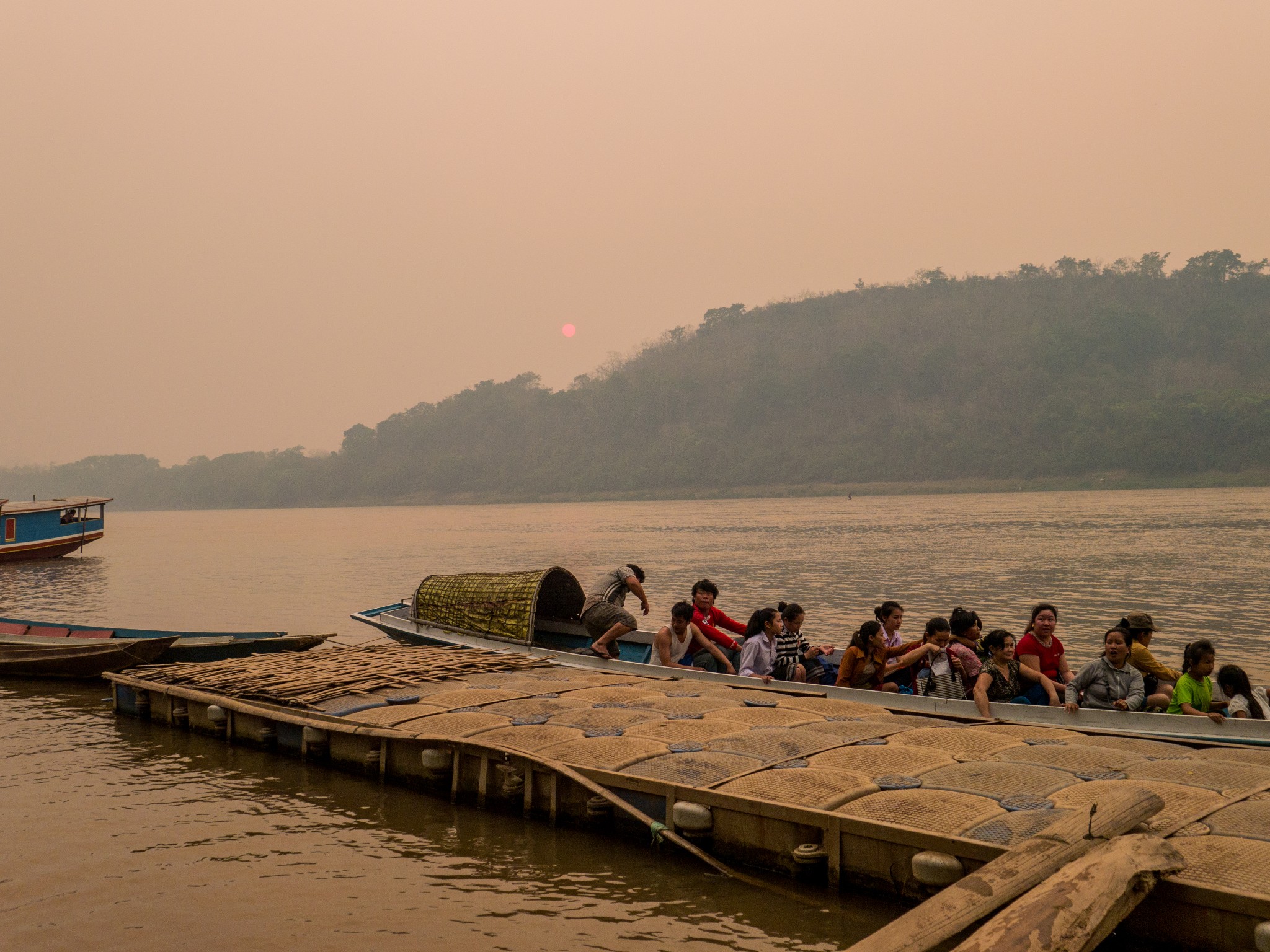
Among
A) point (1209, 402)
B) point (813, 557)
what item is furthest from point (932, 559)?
point (1209, 402)

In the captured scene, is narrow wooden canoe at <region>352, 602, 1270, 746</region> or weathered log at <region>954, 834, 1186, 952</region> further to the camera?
narrow wooden canoe at <region>352, 602, 1270, 746</region>

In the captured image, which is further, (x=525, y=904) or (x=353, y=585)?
(x=353, y=585)

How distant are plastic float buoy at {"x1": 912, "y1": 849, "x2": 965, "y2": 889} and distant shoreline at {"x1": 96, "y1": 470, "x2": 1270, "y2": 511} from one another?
133063 mm

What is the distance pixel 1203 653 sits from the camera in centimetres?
834

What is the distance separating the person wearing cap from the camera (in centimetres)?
940

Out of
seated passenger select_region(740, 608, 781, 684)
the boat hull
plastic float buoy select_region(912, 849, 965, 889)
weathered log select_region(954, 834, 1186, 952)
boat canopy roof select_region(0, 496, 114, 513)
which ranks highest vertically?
boat canopy roof select_region(0, 496, 114, 513)

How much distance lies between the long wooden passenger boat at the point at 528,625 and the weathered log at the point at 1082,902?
4.05m

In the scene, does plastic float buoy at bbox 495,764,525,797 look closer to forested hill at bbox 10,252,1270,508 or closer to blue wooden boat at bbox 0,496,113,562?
blue wooden boat at bbox 0,496,113,562

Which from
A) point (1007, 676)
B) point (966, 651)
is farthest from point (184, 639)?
point (1007, 676)

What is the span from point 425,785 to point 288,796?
1.34m

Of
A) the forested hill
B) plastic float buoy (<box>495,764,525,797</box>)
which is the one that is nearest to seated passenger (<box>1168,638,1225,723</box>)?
plastic float buoy (<box>495,764,525,797</box>)

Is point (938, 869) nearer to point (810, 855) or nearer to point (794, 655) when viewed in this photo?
point (810, 855)

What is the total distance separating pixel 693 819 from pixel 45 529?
4662 cm

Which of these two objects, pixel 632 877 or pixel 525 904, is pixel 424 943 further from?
pixel 632 877
